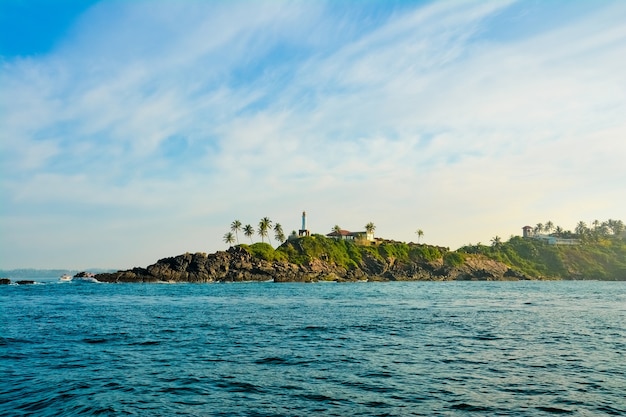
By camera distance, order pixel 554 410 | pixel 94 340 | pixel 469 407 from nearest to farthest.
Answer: pixel 554 410
pixel 469 407
pixel 94 340

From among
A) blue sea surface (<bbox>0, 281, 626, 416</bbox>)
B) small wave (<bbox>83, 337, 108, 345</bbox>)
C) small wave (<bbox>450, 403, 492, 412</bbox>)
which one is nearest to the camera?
small wave (<bbox>450, 403, 492, 412</bbox>)

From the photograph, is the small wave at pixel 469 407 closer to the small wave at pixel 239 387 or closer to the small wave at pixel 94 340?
the small wave at pixel 239 387

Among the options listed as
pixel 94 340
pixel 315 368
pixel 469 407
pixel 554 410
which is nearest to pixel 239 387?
pixel 315 368

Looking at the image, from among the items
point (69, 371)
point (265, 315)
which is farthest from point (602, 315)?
point (69, 371)

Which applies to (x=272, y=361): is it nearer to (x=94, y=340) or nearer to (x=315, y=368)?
(x=315, y=368)

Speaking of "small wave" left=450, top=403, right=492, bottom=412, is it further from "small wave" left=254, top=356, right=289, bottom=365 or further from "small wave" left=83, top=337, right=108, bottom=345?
"small wave" left=83, top=337, right=108, bottom=345

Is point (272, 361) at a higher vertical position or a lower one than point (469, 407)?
higher

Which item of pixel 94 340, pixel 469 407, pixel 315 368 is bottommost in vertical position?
pixel 469 407

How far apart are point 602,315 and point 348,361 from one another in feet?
141

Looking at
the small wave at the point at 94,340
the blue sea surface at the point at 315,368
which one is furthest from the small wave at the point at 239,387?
the small wave at the point at 94,340

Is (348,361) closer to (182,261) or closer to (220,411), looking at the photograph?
(220,411)

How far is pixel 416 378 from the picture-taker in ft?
79.0

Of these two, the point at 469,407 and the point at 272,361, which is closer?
the point at 469,407

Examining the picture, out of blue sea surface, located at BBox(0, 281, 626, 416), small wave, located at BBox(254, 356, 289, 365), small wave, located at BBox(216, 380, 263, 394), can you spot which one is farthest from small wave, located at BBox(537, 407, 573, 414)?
small wave, located at BBox(254, 356, 289, 365)
